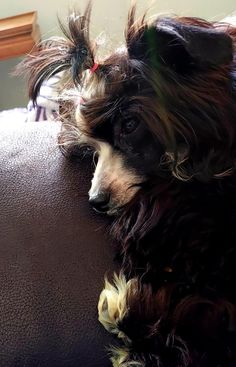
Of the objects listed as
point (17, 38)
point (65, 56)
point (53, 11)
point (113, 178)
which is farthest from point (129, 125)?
point (53, 11)

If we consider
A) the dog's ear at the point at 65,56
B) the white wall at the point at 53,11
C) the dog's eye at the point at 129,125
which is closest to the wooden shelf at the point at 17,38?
the white wall at the point at 53,11

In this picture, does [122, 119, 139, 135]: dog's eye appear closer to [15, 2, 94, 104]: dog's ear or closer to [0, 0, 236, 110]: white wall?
[15, 2, 94, 104]: dog's ear

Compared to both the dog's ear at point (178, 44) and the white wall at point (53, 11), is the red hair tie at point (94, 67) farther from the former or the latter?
the white wall at point (53, 11)

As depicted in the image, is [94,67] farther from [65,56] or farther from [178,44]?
[178,44]

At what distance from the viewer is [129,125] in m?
0.89

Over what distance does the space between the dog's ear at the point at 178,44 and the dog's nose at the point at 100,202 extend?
9.2 inches

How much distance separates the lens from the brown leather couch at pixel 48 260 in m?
0.78

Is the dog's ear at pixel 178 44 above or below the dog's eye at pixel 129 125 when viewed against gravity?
above

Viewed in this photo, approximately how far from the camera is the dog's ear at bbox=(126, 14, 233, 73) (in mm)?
791

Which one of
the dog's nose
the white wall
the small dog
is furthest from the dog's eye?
the white wall

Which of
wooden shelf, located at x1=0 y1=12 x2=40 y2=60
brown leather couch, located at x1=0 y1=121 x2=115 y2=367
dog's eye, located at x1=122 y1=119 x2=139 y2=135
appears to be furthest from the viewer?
wooden shelf, located at x1=0 y1=12 x2=40 y2=60

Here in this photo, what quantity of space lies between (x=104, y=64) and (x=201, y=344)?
19.3 inches

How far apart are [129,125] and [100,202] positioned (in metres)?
0.14

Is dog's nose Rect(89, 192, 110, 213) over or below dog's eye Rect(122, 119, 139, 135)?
below
